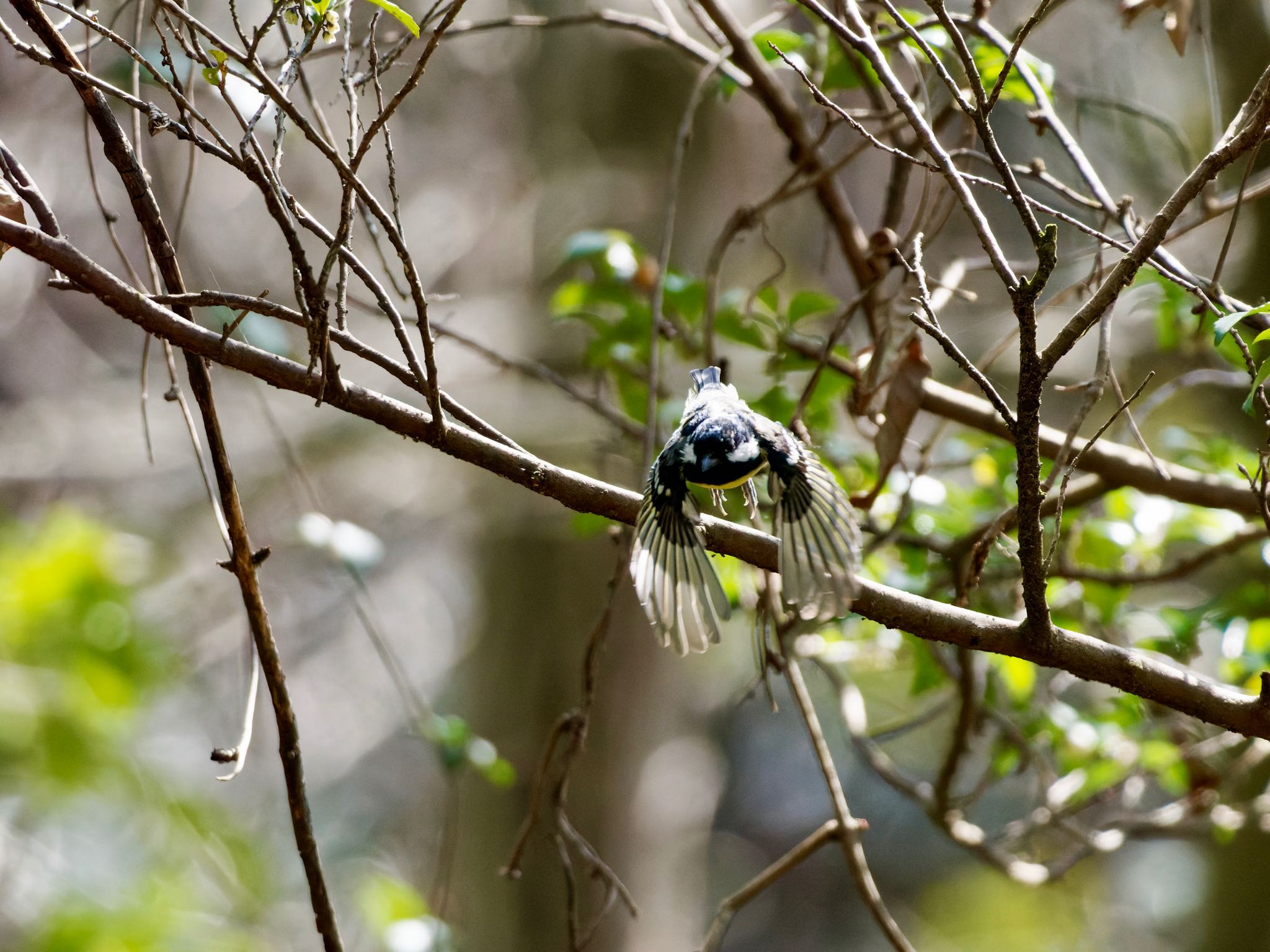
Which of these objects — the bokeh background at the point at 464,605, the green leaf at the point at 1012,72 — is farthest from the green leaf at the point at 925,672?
the green leaf at the point at 1012,72

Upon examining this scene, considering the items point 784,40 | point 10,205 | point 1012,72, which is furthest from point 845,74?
point 10,205

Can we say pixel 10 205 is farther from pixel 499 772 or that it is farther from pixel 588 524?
pixel 499 772

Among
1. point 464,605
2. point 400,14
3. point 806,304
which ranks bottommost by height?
point 400,14

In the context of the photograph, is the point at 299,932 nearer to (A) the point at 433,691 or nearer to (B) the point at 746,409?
(A) the point at 433,691

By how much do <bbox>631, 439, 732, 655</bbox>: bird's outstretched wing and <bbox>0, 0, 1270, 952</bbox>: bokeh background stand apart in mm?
826

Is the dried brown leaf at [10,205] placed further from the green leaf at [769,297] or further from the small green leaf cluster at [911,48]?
the green leaf at [769,297]

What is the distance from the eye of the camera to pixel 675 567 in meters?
1.19

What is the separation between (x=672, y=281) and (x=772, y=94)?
355mm

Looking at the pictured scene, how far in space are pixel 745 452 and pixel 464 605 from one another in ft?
14.9

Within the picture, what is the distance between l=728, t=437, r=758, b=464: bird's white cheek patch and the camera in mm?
1194

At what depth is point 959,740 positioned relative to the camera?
1872 millimetres

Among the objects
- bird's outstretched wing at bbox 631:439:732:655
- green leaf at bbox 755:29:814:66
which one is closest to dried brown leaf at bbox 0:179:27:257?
bird's outstretched wing at bbox 631:439:732:655

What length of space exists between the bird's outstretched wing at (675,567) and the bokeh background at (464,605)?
2.71ft

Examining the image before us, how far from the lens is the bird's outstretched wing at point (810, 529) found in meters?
1.04
